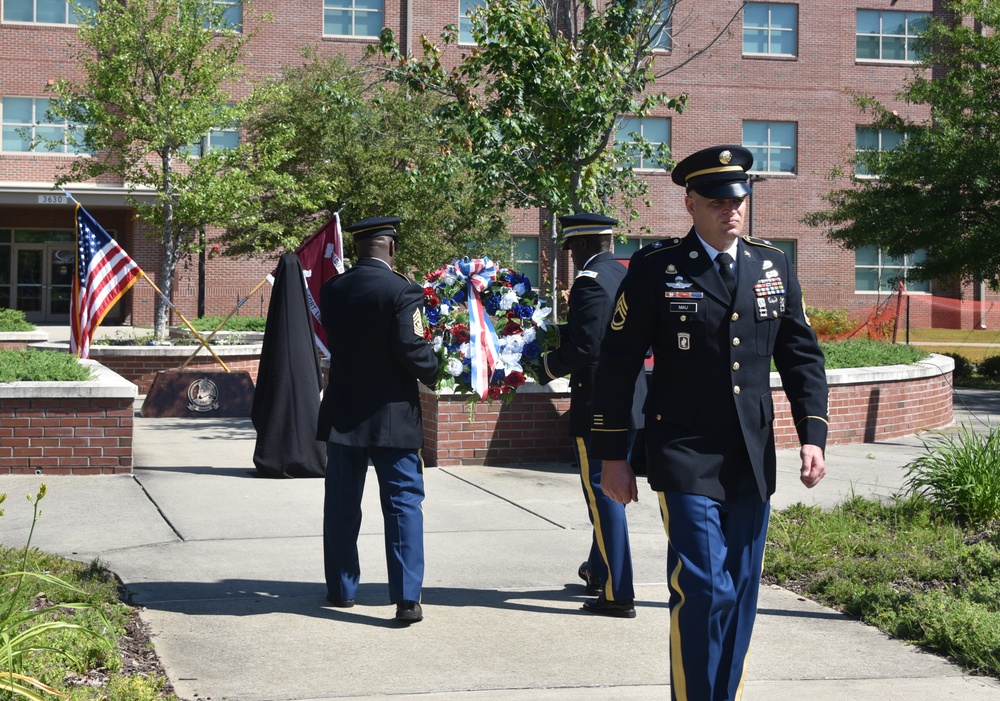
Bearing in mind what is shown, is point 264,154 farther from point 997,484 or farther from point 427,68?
point 997,484

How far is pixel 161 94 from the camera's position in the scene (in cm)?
2091

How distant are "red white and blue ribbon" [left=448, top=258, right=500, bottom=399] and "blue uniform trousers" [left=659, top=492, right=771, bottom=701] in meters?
2.66

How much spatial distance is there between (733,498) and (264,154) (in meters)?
19.0

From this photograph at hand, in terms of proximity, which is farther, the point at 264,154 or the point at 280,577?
the point at 264,154

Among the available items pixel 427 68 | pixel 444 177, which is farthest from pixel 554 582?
pixel 427 68

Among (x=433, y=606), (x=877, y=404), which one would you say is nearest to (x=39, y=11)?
(x=877, y=404)

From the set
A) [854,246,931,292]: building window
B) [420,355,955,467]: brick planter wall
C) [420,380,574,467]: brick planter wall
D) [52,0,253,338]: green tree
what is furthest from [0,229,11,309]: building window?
[420,380,574,467]: brick planter wall

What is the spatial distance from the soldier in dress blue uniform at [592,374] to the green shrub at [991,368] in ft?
63.8

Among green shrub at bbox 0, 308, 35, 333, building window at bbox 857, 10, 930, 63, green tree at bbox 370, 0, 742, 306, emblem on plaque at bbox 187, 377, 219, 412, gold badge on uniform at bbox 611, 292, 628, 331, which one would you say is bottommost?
emblem on plaque at bbox 187, 377, 219, 412

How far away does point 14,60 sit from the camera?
3497 centimetres

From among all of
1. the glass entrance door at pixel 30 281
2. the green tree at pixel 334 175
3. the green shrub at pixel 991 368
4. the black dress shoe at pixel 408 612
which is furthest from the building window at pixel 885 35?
the black dress shoe at pixel 408 612

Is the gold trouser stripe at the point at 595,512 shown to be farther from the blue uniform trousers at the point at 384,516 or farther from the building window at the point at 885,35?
the building window at the point at 885,35

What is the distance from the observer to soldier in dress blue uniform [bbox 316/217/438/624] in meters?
6.00

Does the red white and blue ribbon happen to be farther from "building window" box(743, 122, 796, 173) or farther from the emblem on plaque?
"building window" box(743, 122, 796, 173)
